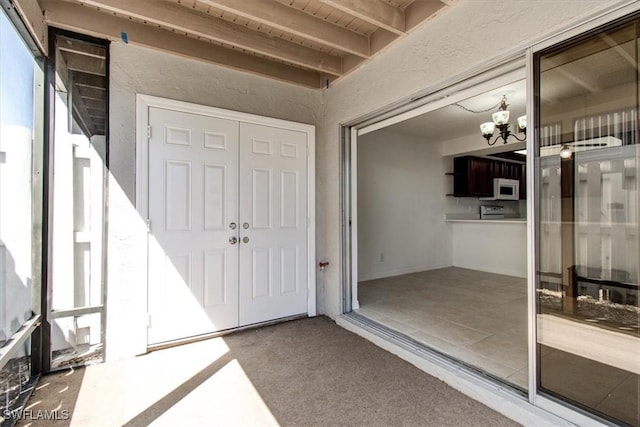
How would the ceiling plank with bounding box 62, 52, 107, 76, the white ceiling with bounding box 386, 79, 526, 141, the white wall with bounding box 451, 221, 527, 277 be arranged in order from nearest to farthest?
1. the ceiling plank with bounding box 62, 52, 107, 76
2. the white ceiling with bounding box 386, 79, 526, 141
3. the white wall with bounding box 451, 221, 527, 277

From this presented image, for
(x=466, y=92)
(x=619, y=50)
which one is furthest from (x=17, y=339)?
(x=619, y=50)

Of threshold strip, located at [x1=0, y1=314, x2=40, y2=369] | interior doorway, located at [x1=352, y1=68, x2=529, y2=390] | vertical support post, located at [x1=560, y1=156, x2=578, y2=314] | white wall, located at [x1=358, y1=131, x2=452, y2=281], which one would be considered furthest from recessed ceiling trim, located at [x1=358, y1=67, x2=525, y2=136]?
threshold strip, located at [x1=0, y1=314, x2=40, y2=369]

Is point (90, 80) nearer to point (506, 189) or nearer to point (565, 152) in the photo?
point (565, 152)

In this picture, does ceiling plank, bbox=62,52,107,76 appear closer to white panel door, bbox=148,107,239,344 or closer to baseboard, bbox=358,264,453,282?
white panel door, bbox=148,107,239,344

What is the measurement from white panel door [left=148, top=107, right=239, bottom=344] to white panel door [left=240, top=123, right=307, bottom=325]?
0.41ft

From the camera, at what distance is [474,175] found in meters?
6.23

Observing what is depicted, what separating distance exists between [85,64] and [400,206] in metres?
4.76

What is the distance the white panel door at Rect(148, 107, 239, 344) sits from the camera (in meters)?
2.65

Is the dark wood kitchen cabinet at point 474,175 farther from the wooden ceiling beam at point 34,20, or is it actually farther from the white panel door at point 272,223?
the wooden ceiling beam at point 34,20

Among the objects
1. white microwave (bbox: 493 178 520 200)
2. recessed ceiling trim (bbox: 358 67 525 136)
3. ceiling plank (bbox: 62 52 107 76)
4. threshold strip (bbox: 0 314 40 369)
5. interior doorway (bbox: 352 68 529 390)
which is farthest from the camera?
white microwave (bbox: 493 178 520 200)

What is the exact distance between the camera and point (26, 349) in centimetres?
211

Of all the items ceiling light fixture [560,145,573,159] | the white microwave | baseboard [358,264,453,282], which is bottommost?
baseboard [358,264,453,282]

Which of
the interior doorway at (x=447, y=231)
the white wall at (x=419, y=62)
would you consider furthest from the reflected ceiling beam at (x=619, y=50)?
the interior doorway at (x=447, y=231)

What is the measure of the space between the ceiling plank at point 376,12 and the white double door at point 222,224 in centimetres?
139
